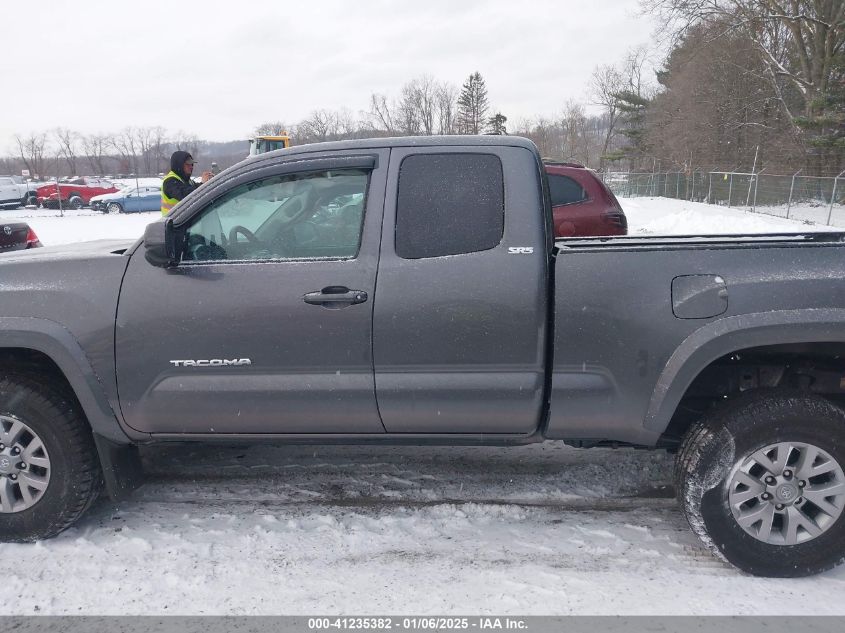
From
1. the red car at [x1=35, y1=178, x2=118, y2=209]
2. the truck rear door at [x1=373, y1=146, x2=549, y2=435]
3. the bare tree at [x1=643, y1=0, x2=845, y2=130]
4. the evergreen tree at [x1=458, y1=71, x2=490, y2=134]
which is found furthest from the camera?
the evergreen tree at [x1=458, y1=71, x2=490, y2=134]

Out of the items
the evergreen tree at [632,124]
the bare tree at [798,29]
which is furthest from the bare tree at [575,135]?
the bare tree at [798,29]

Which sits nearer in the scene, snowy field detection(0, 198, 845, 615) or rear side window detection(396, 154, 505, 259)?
snowy field detection(0, 198, 845, 615)

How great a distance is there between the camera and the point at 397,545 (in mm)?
3287

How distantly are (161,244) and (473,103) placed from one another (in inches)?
2374

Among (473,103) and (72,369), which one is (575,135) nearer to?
(473,103)

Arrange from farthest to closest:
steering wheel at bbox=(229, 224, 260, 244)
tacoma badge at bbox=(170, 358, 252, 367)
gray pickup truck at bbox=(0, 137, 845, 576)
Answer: steering wheel at bbox=(229, 224, 260, 244)
tacoma badge at bbox=(170, 358, 252, 367)
gray pickup truck at bbox=(0, 137, 845, 576)

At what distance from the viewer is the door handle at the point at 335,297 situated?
308 centimetres

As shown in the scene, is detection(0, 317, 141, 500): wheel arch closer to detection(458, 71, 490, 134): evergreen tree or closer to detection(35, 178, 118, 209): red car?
detection(35, 178, 118, 209): red car

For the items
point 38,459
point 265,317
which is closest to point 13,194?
point 38,459

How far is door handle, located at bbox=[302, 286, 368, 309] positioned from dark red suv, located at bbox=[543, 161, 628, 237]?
5183 millimetres

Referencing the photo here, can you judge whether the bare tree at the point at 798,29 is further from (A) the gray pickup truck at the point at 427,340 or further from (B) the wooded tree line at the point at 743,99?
(A) the gray pickup truck at the point at 427,340

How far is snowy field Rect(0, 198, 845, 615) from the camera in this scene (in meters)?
2.87

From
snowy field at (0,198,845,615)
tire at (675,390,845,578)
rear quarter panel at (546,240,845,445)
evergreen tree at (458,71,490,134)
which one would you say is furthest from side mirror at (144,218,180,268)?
evergreen tree at (458,71,490,134)

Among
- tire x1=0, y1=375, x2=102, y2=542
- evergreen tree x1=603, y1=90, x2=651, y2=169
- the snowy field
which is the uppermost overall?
evergreen tree x1=603, y1=90, x2=651, y2=169
